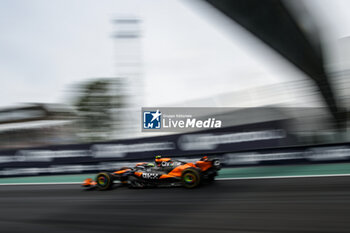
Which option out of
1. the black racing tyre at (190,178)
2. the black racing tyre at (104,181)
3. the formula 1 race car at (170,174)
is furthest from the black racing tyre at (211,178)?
the black racing tyre at (104,181)

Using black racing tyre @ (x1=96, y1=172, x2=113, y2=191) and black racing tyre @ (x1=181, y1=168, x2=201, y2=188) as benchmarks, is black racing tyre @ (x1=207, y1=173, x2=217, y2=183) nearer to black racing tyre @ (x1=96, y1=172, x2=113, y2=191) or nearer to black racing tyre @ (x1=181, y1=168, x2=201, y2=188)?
black racing tyre @ (x1=181, y1=168, x2=201, y2=188)

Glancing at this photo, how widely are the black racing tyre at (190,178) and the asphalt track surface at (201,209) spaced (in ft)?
0.62

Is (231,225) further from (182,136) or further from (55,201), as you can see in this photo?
(182,136)

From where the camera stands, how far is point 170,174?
278 inches

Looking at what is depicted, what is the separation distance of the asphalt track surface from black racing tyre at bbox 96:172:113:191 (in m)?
0.34

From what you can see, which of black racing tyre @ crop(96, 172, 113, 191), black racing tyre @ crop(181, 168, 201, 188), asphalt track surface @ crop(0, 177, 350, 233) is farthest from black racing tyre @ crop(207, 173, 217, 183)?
black racing tyre @ crop(96, 172, 113, 191)

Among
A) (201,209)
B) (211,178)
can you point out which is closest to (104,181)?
(211,178)

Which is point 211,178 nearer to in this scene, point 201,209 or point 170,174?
point 170,174

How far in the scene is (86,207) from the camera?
594 centimetres

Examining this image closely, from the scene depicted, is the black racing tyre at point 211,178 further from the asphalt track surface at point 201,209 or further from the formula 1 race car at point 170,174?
the asphalt track surface at point 201,209

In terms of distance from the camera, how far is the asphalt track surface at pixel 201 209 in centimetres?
403

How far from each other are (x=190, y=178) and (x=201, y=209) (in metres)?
1.84

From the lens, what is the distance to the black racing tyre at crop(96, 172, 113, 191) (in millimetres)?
7762

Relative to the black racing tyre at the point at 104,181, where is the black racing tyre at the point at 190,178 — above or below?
above
